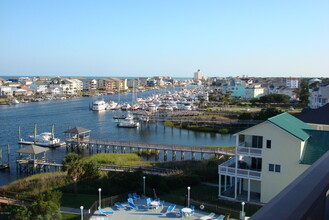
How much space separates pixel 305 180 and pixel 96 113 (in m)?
70.2

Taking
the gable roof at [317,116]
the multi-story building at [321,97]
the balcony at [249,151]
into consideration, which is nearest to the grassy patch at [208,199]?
the balcony at [249,151]

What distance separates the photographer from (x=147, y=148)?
3259 cm

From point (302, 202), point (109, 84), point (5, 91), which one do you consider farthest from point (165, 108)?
point (109, 84)

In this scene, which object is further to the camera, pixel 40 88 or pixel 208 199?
pixel 40 88

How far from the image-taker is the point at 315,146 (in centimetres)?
1656

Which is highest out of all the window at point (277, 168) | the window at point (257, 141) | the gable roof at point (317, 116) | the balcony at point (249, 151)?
the gable roof at point (317, 116)

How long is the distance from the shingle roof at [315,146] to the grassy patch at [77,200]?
10680 millimetres

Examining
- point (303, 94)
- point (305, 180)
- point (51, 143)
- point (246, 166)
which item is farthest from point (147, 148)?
point (303, 94)

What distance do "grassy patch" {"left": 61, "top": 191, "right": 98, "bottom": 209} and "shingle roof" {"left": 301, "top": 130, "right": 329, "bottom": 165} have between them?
10680mm

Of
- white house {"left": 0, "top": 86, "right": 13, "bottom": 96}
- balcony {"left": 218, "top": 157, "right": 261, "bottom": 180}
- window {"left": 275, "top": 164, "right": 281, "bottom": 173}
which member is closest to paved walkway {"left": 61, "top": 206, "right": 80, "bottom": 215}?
balcony {"left": 218, "top": 157, "right": 261, "bottom": 180}

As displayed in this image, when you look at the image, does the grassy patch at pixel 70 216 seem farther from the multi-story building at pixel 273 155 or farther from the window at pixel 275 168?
the window at pixel 275 168

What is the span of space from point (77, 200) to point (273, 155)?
A: 10.3m

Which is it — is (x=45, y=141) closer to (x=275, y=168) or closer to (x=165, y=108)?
(x=275, y=168)

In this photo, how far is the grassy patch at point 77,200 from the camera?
54.9 feet
